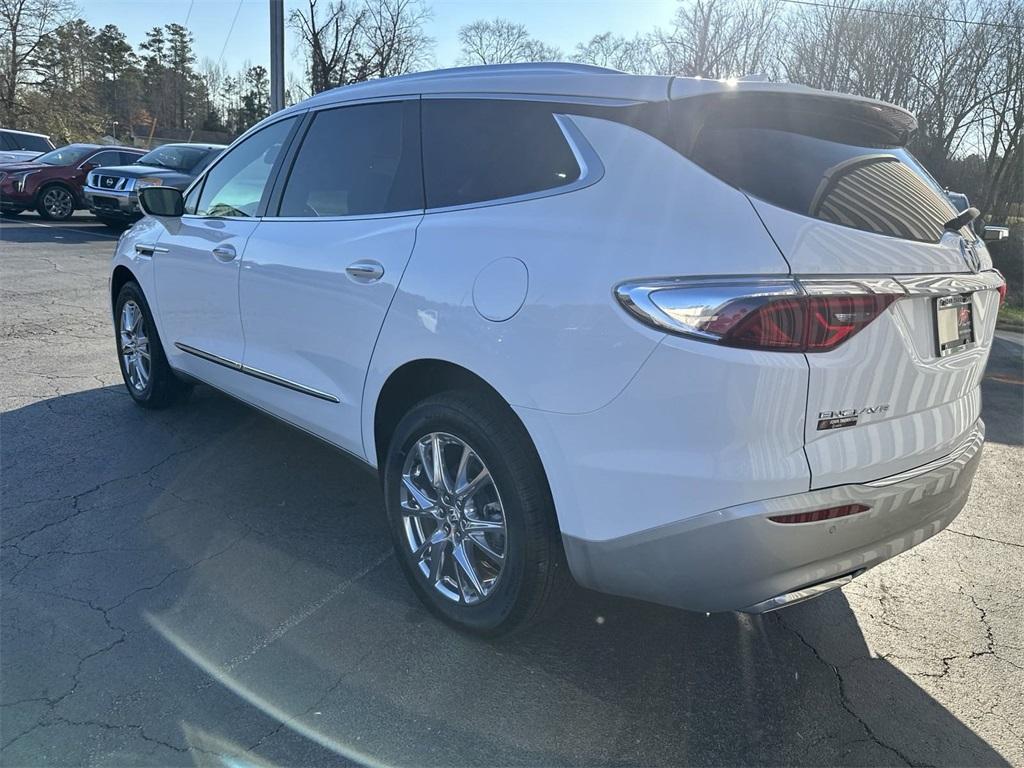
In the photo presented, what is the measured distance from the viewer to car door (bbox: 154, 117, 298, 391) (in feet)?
12.5

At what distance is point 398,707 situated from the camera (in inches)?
94.7

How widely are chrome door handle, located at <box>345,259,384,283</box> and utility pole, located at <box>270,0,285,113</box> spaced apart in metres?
14.4

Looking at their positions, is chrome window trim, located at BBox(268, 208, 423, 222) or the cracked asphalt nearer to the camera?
the cracked asphalt

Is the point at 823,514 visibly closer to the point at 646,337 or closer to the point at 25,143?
the point at 646,337

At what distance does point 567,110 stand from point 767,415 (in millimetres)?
1193

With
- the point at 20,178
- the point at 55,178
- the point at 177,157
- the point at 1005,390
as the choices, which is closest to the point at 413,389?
the point at 1005,390

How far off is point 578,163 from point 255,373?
2.02 meters

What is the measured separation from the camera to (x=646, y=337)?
2.05m

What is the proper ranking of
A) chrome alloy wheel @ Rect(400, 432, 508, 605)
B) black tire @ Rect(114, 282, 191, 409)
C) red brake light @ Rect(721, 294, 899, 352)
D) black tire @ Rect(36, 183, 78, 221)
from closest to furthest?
red brake light @ Rect(721, 294, 899, 352), chrome alloy wheel @ Rect(400, 432, 508, 605), black tire @ Rect(114, 282, 191, 409), black tire @ Rect(36, 183, 78, 221)

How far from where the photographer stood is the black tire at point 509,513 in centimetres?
242

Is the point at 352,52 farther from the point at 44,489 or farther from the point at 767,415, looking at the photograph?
the point at 767,415

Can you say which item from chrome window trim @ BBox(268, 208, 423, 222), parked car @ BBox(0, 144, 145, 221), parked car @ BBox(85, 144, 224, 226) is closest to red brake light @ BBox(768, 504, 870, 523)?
chrome window trim @ BBox(268, 208, 423, 222)

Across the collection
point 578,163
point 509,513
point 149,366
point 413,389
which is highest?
point 578,163

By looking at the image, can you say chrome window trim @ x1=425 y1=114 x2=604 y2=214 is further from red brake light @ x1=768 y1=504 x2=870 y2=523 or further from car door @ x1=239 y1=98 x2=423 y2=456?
red brake light @ x1=768 y1=504 x2=870 y2=523
